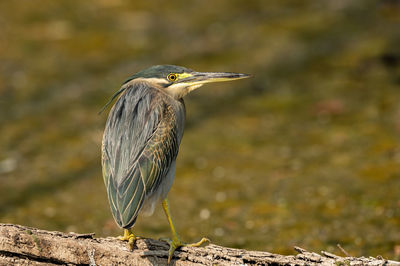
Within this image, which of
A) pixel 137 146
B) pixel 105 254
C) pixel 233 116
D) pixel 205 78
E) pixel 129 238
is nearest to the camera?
pixel 105 254

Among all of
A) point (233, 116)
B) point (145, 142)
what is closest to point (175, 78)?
point (145, 142)

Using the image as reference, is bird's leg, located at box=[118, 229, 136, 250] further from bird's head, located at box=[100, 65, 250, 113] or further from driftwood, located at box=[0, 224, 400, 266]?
bird's head, located at box=[100, 65, 250, 113]

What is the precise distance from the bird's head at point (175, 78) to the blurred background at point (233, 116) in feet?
6.72

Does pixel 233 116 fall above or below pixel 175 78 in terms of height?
above

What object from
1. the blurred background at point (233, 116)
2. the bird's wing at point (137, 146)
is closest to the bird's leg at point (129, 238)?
the bird's wing at point (137, 146)

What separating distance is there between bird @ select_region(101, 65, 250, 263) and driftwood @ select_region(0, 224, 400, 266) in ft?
0.30

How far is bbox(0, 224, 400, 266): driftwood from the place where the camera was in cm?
389

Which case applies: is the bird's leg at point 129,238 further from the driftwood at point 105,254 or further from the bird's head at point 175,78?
the bird's head at point 175,78

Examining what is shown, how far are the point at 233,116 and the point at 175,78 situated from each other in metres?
4.83

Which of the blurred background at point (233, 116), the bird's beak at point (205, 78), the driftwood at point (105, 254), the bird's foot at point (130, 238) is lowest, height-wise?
the driftwood at point (105, 254)

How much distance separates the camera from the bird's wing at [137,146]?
4.12 m

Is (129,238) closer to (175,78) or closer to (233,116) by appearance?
(175,78)

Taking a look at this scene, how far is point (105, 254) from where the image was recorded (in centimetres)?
400

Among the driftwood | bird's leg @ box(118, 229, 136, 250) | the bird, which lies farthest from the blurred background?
bird's leg @ box(118, 229, 136, 250)
